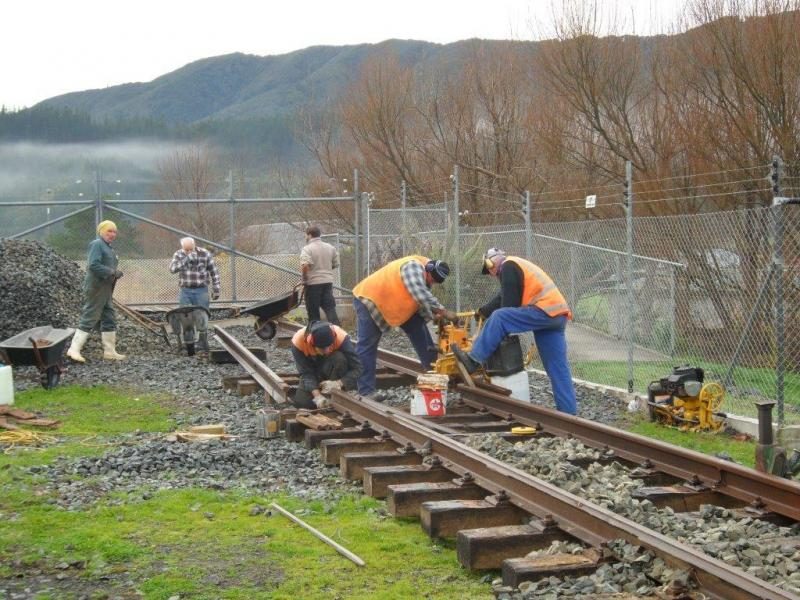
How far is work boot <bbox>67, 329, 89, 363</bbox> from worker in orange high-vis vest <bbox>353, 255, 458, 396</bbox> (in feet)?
21.6

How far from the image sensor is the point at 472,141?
31672mm

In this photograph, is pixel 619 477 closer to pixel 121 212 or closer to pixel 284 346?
pixel 284 346

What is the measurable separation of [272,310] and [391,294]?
7.56 metres

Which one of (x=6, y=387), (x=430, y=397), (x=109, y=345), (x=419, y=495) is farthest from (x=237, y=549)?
(x=109, y=345)

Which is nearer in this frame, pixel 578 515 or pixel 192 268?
pixel 578 515

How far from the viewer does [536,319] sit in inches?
418

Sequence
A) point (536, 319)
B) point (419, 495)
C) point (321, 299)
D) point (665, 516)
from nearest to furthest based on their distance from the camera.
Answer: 1. point (665, 516)
2. point (419, 495)
3. point (536, 319)
4. point (321, 299)

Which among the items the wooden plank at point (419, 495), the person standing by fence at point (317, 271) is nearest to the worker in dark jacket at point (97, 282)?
the person standing by fence at point (317, 271)

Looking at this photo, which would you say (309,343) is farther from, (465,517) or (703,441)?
(465,517)

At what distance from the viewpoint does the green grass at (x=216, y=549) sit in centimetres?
571

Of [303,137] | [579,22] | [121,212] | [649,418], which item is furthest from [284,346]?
[303,137]

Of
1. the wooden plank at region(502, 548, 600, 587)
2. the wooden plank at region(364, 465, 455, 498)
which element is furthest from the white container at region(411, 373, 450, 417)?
the wooden plank at region(502, 548, 600, 587)

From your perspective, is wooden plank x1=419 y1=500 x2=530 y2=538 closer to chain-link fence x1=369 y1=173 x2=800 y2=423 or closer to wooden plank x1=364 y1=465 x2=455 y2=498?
wooden plank x1=364 y1=465 x2=455 y2=498

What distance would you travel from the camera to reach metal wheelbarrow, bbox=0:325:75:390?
528 inches
